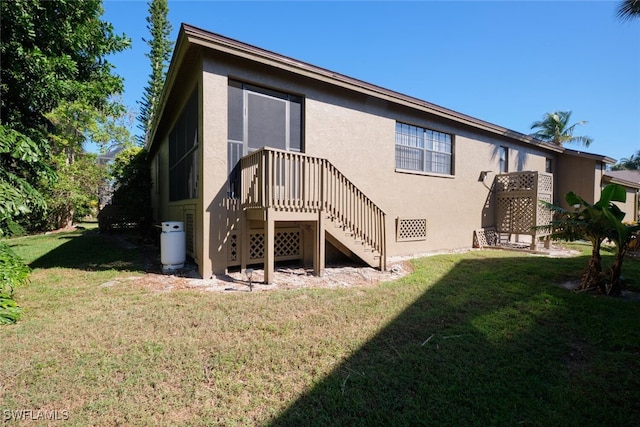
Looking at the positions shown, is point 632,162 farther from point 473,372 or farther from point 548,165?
point 473,372

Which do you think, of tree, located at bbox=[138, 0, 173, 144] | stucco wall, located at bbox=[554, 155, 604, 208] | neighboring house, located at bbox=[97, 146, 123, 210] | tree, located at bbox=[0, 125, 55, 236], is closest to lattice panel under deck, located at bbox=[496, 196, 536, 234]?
stucco wall, located at bbox=[554, 155, 604, 208]

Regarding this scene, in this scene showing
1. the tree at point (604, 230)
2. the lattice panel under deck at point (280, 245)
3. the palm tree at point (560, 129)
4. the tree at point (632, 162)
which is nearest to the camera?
the tree at point (604, 230)

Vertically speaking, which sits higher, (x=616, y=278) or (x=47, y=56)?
(x=47, y=56)

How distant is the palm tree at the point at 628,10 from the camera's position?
10.8 meters

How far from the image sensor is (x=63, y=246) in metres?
10.2

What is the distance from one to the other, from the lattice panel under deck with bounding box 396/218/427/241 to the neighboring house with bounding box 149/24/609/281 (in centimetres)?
4

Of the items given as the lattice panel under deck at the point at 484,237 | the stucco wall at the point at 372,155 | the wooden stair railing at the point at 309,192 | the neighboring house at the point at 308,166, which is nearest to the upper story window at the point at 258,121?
the neighboring house at the point at 308,166

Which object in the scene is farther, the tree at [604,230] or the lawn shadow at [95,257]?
the lawn shadow at [95,257]

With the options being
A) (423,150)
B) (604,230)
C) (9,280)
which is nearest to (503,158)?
(423,150)

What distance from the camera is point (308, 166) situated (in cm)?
578

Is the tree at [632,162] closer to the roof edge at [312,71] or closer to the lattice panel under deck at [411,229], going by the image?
the roof edge at [312,71]

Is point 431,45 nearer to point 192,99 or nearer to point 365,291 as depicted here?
point 192,99

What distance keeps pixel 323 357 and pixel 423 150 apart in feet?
28.0

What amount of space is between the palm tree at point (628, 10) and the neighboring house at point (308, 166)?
653 centimetres
